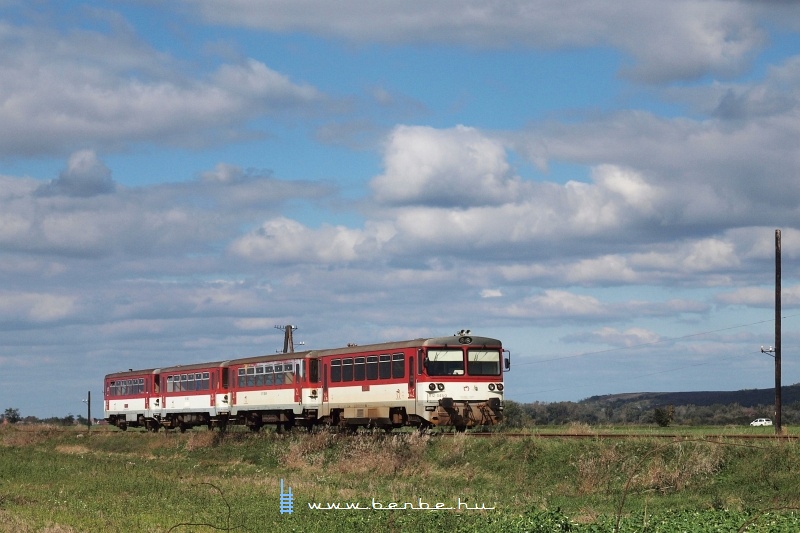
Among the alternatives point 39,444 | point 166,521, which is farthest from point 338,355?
point 39,444

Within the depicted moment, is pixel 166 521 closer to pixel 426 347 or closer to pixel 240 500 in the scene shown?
pixel 240 500

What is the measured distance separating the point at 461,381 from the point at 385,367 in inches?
113

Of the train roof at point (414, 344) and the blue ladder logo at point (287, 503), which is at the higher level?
the train roof at point (414, 344)

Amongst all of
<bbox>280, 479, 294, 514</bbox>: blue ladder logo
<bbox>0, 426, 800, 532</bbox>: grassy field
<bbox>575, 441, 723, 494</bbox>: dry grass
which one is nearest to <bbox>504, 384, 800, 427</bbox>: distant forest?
<bbox>0, 426, 800, 532</bbox>: grassy field

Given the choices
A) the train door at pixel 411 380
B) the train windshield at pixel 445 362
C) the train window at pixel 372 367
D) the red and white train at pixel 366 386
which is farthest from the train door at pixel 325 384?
the train windshield at pixel 445 362

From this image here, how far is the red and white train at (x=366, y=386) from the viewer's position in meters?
38.1

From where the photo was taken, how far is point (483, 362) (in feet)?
129

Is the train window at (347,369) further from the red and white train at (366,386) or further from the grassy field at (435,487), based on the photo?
the grassy field at (435,487)

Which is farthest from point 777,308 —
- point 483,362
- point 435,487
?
point 435,487

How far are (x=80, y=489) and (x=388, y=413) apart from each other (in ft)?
40.0

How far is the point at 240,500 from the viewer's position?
25562mm

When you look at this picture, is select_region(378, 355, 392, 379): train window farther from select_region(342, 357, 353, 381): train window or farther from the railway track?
the railway track

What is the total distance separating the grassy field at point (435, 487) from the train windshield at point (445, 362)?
9.66 feet

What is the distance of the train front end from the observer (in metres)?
37.8
